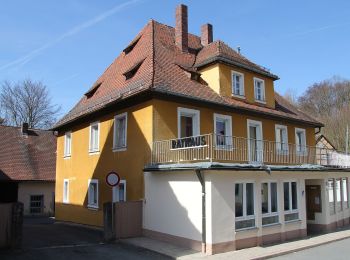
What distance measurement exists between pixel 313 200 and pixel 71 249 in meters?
12.8

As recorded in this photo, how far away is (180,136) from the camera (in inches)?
711

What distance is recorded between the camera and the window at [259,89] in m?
22.2

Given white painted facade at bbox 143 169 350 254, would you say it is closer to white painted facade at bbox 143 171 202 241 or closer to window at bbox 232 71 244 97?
white painted facade at bbox 143 171 202 241

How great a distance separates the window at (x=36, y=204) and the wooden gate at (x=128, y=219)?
58.9 feet

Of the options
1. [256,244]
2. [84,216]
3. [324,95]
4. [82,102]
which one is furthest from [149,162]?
[324,95]

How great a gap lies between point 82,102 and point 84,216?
7094 mm

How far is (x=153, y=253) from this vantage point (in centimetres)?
1379

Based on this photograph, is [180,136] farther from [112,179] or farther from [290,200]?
[290,200]

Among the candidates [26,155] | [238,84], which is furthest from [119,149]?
[26,155]

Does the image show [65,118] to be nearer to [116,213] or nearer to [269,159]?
[116,213]

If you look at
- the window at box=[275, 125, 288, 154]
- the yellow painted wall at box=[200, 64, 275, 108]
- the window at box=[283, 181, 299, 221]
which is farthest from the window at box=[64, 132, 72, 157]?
the window at box=[283, 181, 299, 221]

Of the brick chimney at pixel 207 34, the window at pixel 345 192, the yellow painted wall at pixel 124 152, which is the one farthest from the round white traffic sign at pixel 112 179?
the window at pixel 345 192

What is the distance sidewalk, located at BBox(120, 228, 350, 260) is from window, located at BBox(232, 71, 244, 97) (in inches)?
311

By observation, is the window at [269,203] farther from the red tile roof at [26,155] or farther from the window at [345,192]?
the red tile roof at [26,155]
